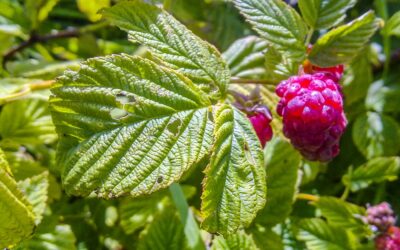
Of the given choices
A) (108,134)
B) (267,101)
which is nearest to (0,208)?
(108,134)

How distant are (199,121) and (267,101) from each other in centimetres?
36

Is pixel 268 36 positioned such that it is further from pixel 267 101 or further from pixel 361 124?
pixel 361 124

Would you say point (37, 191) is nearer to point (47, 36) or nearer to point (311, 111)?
point (311, 111)

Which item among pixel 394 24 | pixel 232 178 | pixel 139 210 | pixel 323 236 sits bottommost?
pixel 139 210

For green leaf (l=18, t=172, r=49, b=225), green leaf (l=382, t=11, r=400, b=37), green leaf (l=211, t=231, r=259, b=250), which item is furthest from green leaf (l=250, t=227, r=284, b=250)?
green leaf (l=382, t=11, r=400, b=37)

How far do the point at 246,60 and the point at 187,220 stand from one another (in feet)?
1.49

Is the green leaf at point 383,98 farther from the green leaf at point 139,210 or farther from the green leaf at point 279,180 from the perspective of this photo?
the green leaf at point 139,210

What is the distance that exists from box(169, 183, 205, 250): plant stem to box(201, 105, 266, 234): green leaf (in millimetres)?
302

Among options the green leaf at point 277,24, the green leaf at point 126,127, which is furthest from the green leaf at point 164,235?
the green leaf at point 277,24

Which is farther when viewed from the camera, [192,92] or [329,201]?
[329,201]

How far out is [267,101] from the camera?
1.37 m

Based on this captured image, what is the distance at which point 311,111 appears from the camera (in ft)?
3.46

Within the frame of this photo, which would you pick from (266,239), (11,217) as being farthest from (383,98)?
(11,217)

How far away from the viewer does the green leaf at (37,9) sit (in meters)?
1.85
